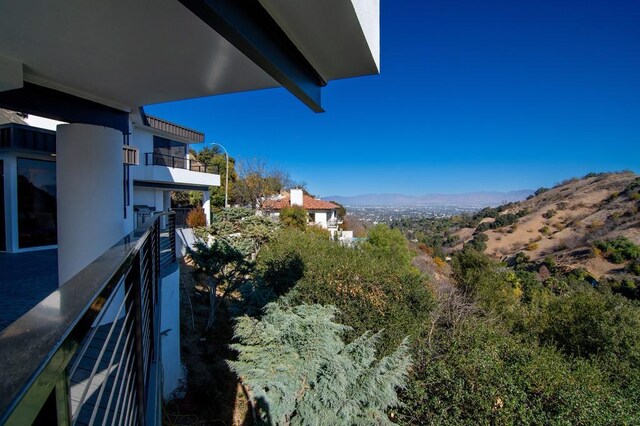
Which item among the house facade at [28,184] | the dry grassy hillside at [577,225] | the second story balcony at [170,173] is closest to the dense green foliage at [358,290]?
the house facade at [28,184]

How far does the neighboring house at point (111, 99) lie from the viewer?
1.84 ft

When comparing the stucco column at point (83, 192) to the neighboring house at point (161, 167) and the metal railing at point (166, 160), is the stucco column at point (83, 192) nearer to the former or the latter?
the neighboring house at point (161, 167)

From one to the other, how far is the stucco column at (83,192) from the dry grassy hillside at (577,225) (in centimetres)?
3383

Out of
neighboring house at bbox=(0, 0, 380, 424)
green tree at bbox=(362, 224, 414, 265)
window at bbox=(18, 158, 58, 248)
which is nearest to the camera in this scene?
neighboring house at bbox=(0, 0, 380, 424)

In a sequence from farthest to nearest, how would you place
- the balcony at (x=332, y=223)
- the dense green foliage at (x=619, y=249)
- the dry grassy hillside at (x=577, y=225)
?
the balcony at (x=332, y=223), the dry grassy hillside at (x=577, y=225), the dense green foliage at (x=619, y=249)

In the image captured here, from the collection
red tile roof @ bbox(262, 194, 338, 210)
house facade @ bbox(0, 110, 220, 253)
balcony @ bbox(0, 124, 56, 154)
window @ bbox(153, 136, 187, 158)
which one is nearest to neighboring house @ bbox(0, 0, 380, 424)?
house facade @ bbox(0, 110, 220, 253)

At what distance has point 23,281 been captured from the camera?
4.97 m

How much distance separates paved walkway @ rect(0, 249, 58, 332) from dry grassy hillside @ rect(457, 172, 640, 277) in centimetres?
3424

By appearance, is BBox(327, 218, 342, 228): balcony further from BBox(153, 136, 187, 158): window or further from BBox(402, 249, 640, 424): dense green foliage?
BBox(402, 249, 640, 424): dense green foliage

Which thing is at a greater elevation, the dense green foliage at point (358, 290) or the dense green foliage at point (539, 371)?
the dense green foliage at point (358, 290)

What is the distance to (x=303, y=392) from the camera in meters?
5.95

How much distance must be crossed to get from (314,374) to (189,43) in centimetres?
565

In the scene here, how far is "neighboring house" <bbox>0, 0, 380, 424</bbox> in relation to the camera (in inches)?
22.0

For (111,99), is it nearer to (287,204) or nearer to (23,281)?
(23,281)
